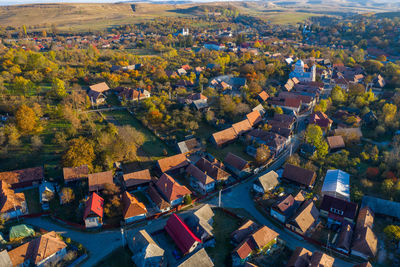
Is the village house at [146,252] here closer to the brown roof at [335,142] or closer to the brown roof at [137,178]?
the brown roof at [137,178]

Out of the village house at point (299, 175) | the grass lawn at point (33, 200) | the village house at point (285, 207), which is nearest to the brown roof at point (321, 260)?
the village house at point (285, 207)

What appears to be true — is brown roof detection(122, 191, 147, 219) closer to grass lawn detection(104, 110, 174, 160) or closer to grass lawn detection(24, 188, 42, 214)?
grass lawn detection(24, 188, 42, 214)

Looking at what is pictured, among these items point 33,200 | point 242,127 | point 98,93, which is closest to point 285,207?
point 242,127

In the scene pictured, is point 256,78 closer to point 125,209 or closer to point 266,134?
point 266,134

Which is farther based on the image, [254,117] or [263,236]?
[254,117]

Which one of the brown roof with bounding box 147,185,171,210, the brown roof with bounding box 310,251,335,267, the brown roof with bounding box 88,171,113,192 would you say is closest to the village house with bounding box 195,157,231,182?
the brown roof with bounding box 147,185,171,210

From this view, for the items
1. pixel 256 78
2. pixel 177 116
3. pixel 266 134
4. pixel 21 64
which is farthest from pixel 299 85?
pixel 21 64

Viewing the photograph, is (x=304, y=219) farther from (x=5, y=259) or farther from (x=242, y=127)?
(x=5, y=259)
